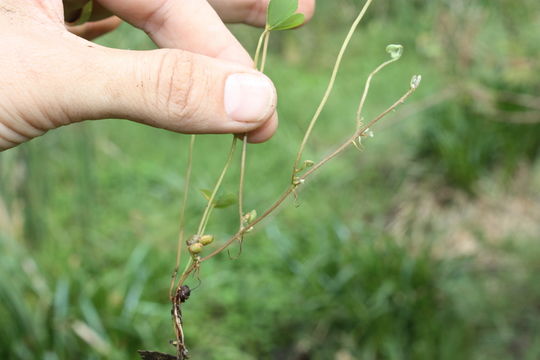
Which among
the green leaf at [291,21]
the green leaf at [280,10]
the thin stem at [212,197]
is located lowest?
the thin stem at [212,197]

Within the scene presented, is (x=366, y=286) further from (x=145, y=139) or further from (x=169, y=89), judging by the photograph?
(x=145, y=139)

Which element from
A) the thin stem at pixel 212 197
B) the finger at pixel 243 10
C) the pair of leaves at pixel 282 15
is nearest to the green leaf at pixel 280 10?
Answer: the pair of leaves at pixel 282 15

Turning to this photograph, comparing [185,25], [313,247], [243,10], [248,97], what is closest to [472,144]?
[313,247]

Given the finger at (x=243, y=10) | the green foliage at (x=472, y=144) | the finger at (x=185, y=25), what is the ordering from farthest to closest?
1. the green foliage at (x=472, y=144)
2. the finger at (x=243, y=10)
3. the finger at (x=185, y=25)

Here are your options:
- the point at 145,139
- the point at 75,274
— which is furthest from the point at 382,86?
the point at 75,274

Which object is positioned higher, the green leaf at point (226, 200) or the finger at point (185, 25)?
the finger at point (185, 25)

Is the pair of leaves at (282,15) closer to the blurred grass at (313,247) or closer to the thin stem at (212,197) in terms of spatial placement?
the thin stem at (212,197)
